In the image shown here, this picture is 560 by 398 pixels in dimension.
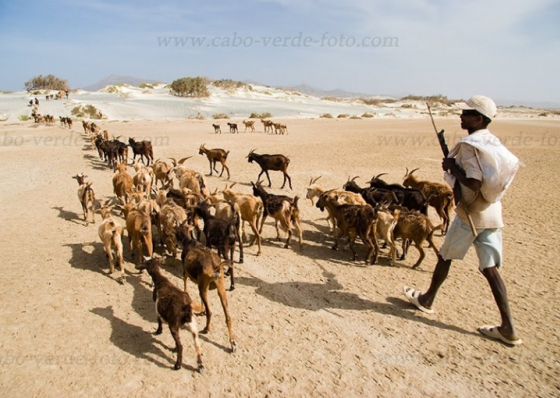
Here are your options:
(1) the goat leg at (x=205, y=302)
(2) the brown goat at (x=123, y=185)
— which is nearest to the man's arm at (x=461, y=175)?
(1) the goat leg at (x=205, y=302)

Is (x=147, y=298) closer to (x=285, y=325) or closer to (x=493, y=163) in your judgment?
(x=285, y=325)

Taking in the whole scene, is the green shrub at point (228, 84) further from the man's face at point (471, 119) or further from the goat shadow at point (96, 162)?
the man's face at point (471, 119)

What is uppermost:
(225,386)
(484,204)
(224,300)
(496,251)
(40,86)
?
(40,86)

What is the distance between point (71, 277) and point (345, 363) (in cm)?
460

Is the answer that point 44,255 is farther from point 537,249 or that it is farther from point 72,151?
point 72,151

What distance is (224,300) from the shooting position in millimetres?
4387

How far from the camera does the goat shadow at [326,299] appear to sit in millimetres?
5262

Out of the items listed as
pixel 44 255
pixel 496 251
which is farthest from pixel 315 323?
pixel 44 255

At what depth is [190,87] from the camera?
5625 cm

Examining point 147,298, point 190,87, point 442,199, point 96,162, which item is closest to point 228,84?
point 190,87

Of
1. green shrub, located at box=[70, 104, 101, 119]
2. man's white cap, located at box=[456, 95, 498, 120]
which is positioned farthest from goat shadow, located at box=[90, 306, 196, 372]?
green shrub, located at box=[70, 104, 101, 119]

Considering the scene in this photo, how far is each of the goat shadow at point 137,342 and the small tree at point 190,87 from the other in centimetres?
5567

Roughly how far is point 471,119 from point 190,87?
56.9 m

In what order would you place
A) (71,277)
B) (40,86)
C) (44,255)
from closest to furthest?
(71,277), (44,255), (40,86)
